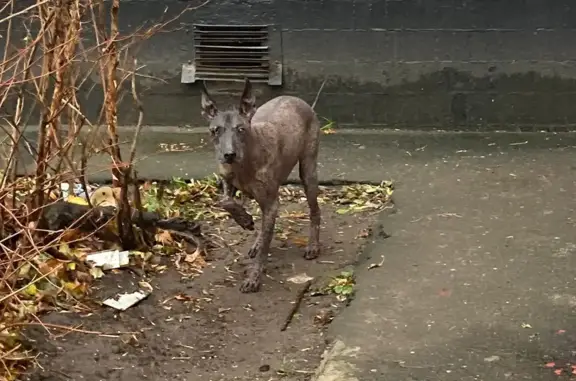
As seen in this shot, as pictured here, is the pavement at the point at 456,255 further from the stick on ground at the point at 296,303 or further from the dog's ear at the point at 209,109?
the dog's ear at the point at 209,109

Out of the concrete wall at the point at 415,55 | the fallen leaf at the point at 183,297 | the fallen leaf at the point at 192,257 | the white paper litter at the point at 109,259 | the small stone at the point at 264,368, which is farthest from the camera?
the concrete wall at the point at 415,55

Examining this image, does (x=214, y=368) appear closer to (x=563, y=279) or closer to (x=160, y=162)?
(x=563, y=279)

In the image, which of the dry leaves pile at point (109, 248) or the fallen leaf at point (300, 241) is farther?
the fallen leaf at point (300, 241)

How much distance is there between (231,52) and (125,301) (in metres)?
4.31

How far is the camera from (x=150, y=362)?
482 centimetres

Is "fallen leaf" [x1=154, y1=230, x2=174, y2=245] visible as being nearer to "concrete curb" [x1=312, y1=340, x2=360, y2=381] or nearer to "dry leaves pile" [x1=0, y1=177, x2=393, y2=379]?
"dry leaves pile" [x1=0, y1=177, x2=393, y2=379]

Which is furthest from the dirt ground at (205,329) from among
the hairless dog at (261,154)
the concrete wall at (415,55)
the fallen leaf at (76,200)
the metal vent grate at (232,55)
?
the metal vent grate at (232,55)

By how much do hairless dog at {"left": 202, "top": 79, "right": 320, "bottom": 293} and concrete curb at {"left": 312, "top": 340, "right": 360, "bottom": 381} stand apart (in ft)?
3.57

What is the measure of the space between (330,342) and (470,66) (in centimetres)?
486

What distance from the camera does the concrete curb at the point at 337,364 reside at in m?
4.43

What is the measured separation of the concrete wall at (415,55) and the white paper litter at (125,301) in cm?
404

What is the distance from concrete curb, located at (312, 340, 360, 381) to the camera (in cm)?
443

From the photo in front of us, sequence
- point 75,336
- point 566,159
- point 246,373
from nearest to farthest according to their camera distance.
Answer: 1. point 246,373
2. point 75,336
3. point 566,159

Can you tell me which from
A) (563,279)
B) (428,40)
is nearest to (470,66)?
(428,40)
